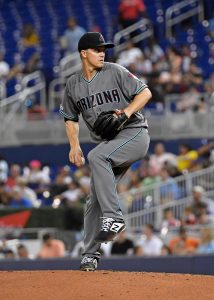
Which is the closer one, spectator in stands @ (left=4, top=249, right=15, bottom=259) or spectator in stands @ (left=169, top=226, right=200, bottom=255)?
spectator in stands @ (left=169, top=226, right=200, bottom=255)

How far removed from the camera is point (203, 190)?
619 inches

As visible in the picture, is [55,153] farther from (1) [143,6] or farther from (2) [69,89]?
(2) [69,89]

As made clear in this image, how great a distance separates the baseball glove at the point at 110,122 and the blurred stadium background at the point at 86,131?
170 inches

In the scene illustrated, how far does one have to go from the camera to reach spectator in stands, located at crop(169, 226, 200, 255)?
1347 centimetres

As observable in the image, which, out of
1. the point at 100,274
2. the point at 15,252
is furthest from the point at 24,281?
the point at 15,252

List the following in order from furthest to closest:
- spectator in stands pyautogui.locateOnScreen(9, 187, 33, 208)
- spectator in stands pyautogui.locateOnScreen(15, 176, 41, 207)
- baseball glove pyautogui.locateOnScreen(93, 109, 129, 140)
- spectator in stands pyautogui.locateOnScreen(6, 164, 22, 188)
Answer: spectator in stands pyautogui.locateOnScreen(6, 164, 22, 188)
spectator in stands pyautogui.locateOnScreen(15, 176, 41, 207)
spectator in stands pyautogui.locateOnScreen(9, 187, 33, 208)
baseball glove pyautogui.locateOnScreen(93, 109, 129, 140)

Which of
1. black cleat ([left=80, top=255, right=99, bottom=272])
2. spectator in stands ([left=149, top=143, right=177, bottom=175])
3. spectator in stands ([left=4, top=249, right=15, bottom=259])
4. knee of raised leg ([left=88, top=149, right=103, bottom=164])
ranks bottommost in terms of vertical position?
spectator in stands ([left=4, top=249, right=15, bottom=259])

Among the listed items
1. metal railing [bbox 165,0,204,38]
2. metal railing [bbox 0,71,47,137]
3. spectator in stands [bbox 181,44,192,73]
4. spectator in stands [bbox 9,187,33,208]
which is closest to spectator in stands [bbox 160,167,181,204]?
spectator in stands [bbox 9,187,33,208]

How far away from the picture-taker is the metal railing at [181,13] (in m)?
21.2

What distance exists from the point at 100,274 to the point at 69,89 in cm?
156

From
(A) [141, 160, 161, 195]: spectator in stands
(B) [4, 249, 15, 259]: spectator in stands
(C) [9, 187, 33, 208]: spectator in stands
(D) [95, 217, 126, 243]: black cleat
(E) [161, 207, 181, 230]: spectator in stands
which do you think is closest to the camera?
(D) [95, 217, 126, 243]: black cleat

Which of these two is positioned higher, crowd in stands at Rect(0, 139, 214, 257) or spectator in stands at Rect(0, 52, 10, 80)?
spectator in stands at Rect(0, 52, 10, 80)

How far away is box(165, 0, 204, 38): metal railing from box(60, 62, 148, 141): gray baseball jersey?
12534mm

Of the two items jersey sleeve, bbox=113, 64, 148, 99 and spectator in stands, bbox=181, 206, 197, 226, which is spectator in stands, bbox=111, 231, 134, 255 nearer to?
spectator in stands, bbox=181, 206, 197, 226
